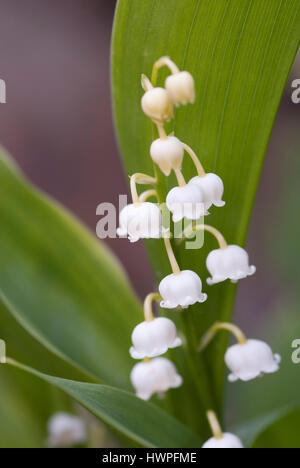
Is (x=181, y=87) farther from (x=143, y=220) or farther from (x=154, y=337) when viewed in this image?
(x=154, y=337)

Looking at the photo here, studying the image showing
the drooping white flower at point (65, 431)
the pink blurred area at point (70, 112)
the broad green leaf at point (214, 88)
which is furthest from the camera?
the pink blurred area at point (70, 112)

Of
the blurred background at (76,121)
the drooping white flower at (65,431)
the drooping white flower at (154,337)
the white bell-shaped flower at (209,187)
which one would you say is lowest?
the drooping white flower at (65,431)

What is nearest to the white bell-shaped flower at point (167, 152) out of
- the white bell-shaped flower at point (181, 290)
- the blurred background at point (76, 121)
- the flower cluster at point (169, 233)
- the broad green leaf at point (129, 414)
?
the flower cluster at point (169, 233)

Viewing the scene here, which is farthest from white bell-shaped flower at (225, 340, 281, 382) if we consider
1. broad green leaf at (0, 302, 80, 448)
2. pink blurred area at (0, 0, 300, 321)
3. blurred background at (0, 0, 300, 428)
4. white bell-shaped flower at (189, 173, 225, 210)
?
pink blurred area at (0, 0, 300, 321)

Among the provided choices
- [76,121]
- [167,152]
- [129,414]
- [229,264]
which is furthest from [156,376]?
[76,121]

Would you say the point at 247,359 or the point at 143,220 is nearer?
the point at 143,220

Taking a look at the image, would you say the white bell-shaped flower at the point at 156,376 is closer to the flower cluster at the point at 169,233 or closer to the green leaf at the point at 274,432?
the flower cluster at the point at 169,233

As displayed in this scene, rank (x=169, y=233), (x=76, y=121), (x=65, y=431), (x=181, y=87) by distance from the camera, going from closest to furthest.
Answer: (x=181, y=87), (x=169, y=233), (x=65, y=431), (x=76, y=121)

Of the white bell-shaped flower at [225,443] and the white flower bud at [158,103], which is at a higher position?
the white flower bud at [158,103]
